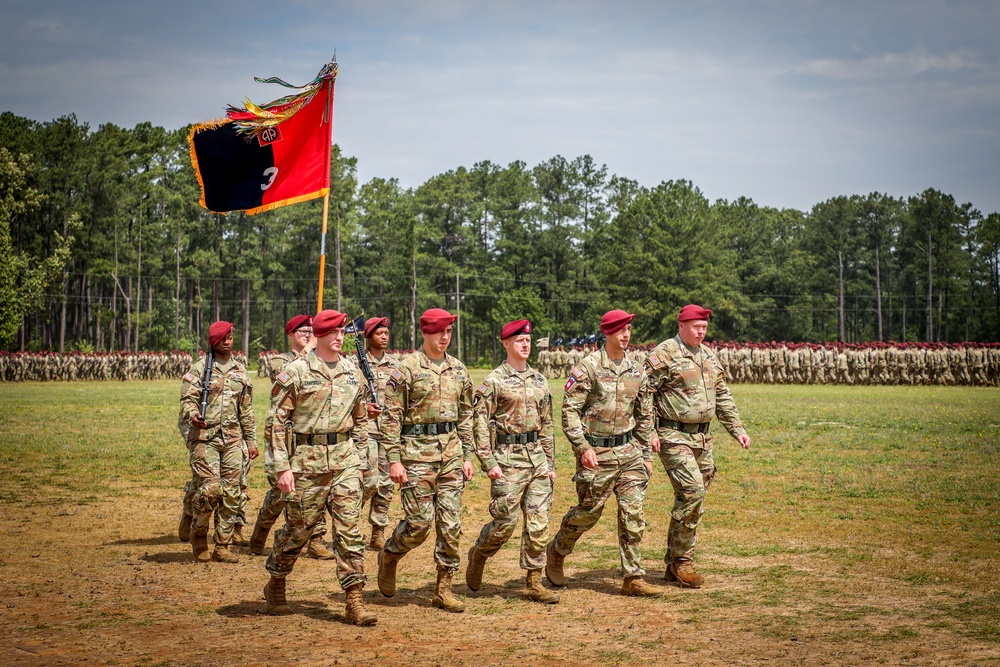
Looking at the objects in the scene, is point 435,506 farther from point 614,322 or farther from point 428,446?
point 614,322

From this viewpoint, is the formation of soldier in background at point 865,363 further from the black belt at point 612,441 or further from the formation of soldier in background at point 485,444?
the black belt at point 612,441

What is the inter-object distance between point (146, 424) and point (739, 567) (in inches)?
786

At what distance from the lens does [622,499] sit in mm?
8477

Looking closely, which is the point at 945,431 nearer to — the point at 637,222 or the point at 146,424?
the point at 146,424

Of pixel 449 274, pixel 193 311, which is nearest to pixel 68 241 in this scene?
pixel 193 311

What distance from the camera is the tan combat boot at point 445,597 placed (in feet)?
26.0

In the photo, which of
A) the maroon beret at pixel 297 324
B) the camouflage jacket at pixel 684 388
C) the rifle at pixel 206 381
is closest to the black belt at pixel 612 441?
the camouflage jacket at pixel 684 388

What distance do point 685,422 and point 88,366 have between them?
53579mm

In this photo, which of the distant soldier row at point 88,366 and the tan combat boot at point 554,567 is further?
the distant soldier row at point 88,366

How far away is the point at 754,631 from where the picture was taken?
712 cm

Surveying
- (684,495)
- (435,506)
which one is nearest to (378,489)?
(435,506)

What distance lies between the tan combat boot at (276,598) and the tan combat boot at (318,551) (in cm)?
252

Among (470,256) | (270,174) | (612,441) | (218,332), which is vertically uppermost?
(470,256)

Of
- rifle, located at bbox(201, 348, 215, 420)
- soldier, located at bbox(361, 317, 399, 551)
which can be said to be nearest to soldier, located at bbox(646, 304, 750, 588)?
soldier, located at bbox(361, 317, 399, 551)
